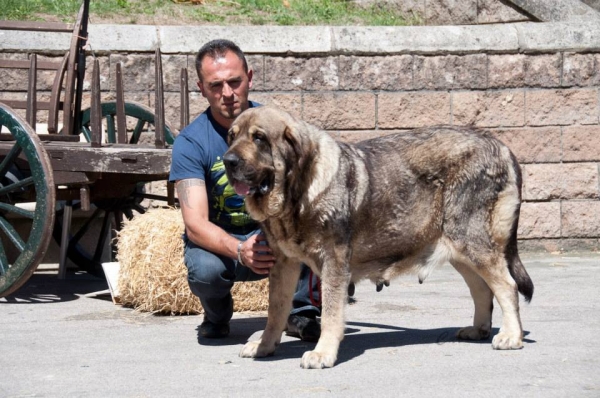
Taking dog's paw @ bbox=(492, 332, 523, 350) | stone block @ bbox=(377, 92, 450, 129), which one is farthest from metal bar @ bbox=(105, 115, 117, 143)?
dog's paw @ bbox=(492, 332, 523, 350)

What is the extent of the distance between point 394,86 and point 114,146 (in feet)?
9.28

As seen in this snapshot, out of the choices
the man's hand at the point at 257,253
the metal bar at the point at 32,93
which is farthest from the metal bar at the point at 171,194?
the man's hand at the point at 257,253

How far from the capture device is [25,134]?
640cm

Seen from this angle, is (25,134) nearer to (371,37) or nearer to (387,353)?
(387,353)

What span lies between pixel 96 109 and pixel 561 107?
4358 mm

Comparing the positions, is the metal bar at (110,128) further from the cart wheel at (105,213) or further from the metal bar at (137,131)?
the metal bar at (137,131)

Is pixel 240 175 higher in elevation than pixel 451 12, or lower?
lower

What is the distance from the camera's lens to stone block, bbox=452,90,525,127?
8.84 m

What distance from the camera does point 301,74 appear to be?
8641mm

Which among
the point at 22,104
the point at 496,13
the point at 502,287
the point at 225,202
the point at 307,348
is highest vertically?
the point at 496,13

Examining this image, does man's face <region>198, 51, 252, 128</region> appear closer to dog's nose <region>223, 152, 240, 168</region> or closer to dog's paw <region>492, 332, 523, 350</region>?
dog's nose <region>223, 152, 240, 168</region>

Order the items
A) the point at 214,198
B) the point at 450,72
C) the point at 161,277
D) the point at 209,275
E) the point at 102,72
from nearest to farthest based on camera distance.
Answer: the point at 209,275, the point at 214,198, the point at 161,277, the point at 102,72, the point at 450,72

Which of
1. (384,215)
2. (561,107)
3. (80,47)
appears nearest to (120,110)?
(80,47)

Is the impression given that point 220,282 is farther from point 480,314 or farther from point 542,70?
point 542,70
